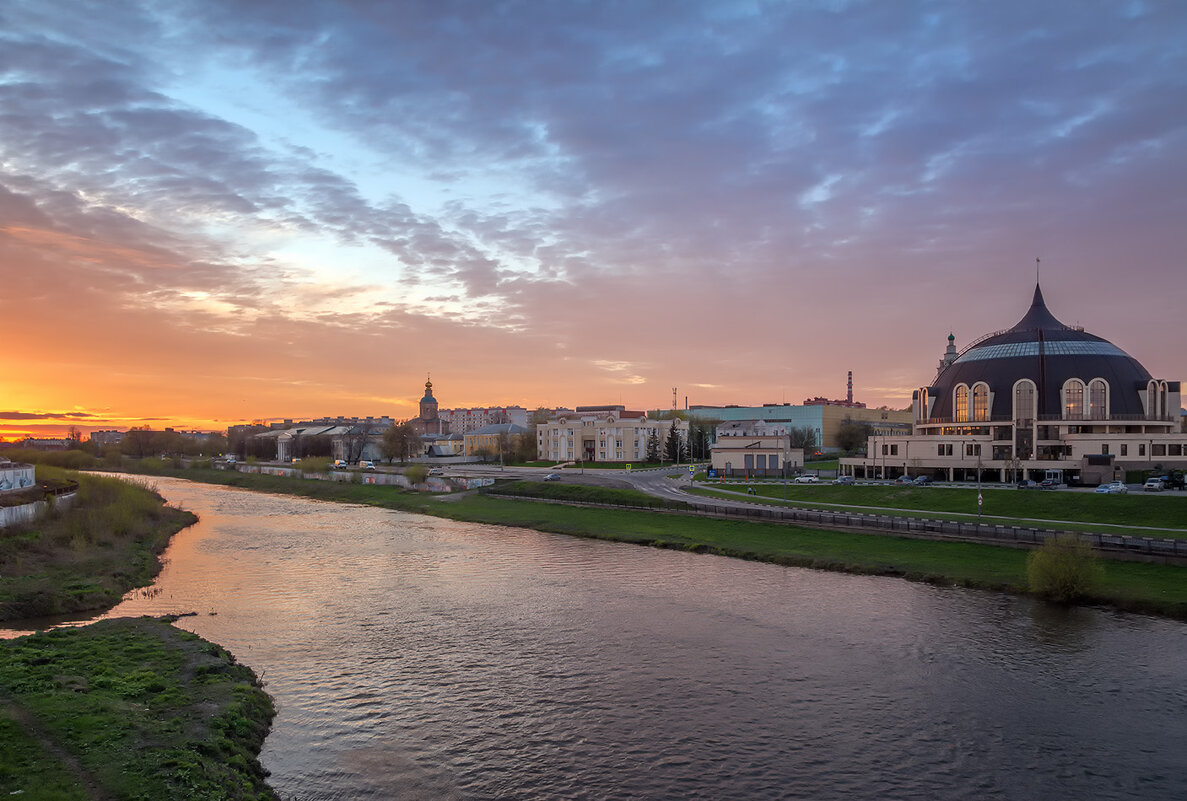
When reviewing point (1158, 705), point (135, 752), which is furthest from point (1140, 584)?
point (135, 752)

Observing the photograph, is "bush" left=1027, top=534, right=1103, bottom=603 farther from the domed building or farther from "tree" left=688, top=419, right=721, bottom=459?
"tree" left=688, top=419, right=721, bottom=459

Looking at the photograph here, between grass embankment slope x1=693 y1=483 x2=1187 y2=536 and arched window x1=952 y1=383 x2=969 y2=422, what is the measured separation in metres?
21.8

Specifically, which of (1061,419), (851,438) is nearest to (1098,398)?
(1061,419)

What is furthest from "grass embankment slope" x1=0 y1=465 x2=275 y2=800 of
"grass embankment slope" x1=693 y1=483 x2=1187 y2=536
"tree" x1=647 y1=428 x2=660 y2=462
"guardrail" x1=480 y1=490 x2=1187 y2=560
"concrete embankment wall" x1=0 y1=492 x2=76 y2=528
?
"tree" x1=647 y1=428 x2=660 y2=462

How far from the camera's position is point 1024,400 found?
76438 mm

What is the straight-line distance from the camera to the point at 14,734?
15.2m

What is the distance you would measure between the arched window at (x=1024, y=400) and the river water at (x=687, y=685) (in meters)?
49.9

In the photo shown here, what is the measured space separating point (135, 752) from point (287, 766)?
299 centimetres

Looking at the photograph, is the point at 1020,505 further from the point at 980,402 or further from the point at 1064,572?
the point at 980,402

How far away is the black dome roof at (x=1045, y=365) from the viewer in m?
75.6

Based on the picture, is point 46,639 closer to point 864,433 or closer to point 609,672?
point 609,672

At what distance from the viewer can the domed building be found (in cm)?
6944

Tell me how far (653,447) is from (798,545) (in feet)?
238

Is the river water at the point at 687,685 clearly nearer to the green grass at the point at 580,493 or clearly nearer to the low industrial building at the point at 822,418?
the green grass at the point at 580,493
